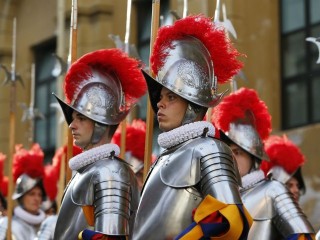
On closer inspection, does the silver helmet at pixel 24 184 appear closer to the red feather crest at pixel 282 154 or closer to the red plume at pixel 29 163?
the red plume at pixel 29 163

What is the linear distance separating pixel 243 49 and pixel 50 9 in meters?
6.23

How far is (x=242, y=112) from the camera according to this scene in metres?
8.98

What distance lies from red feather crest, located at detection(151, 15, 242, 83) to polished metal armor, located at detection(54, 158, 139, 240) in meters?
0.77

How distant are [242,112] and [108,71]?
1309 millimetres

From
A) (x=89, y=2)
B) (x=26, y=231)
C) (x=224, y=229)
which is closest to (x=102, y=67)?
(x=224, y=229)

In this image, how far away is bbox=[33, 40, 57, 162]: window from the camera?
19.7 meters

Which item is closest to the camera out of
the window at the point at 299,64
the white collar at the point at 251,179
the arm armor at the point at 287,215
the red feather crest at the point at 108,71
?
the red feather crest at the point at 108,71

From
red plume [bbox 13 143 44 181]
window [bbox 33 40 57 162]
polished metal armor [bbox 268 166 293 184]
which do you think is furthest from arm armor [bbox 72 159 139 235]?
window [bbox 33 40 57 162]

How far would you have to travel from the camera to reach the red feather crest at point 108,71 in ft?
26.2

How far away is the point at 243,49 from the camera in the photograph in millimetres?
13625

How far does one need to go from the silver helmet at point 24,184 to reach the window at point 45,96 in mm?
6883

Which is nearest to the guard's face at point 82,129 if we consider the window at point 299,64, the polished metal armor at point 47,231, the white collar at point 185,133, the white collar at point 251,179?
the white collar at point 185,133

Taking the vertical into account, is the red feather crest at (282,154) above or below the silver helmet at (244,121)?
above

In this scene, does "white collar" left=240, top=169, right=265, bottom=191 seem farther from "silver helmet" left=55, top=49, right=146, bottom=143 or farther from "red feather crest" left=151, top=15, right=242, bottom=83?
"red feather crest" left=151, top=15, right=242, bottom=83
